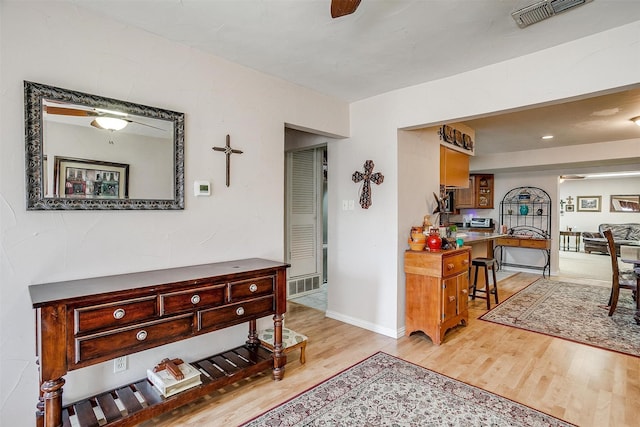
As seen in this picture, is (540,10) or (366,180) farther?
(366,180)

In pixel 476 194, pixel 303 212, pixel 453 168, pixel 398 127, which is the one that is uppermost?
pixel 398 127

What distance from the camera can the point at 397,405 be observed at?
2.15 meters

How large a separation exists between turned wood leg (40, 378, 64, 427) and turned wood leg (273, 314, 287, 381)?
1217 mm

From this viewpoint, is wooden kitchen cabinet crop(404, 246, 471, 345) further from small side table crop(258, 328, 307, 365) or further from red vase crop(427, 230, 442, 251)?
small side table crop(258, 328, 307, 365)

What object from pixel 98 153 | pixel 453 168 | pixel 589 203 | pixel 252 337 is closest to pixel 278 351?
pixel 252 337

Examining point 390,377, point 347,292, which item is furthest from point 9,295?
point 347,292

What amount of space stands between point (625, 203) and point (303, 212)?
10.8 meters

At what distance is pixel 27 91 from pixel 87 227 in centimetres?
→ 77

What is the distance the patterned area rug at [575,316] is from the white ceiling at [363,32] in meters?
2.41

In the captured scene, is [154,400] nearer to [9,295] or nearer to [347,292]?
[9,295]

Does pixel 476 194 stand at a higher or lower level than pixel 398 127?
lower

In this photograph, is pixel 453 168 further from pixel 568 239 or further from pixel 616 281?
pixel 568 239

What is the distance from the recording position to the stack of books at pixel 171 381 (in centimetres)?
191

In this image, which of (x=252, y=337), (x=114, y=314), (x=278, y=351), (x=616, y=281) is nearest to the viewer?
(x=114, y=314)
